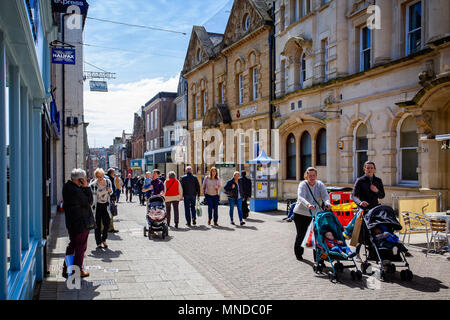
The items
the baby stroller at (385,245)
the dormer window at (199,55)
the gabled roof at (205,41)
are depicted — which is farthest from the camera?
the dormer window at (199,55)

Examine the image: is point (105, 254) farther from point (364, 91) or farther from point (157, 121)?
point (157, 121)

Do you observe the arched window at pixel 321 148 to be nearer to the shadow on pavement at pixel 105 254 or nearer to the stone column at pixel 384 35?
the stone column at pixel 384 35

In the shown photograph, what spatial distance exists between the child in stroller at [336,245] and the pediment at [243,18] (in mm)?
19249

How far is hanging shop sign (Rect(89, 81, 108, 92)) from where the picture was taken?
23062 mm

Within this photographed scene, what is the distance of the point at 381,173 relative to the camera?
15383mm

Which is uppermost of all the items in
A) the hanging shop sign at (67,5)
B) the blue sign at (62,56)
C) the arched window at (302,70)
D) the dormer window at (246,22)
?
the dormer window at (246,22)

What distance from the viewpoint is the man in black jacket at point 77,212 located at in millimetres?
A: 6707

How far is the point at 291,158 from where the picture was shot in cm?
2305

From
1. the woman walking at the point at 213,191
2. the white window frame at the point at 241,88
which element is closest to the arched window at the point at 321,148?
the woman walking at the point at 213,191

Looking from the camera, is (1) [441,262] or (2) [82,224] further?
(1) [441,262]

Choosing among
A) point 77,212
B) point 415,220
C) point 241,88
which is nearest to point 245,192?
point 415,220
